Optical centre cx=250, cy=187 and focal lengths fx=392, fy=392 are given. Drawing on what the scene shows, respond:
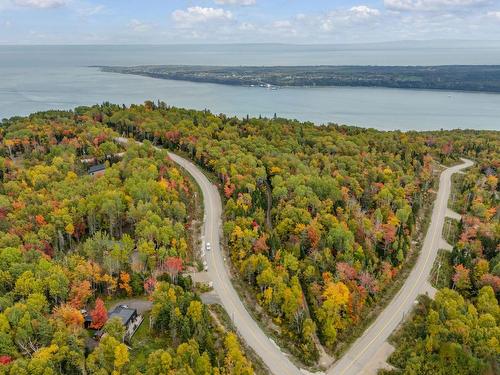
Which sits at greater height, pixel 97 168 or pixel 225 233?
pixel 97 168

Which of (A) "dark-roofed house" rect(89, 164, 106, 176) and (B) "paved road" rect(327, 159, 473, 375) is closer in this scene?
(B) "paved road" rect(327, 159, 473, 375)

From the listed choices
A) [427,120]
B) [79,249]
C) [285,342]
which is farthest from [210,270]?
[427,120]

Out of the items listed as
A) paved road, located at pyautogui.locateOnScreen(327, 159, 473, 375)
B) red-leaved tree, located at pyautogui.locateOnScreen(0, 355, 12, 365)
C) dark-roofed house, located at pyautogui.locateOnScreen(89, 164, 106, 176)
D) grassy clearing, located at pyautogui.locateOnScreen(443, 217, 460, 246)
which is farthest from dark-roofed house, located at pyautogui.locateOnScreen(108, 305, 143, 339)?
grassy clearing, located at pyautogui.locateOnScreen(443, 217, 460, 246)

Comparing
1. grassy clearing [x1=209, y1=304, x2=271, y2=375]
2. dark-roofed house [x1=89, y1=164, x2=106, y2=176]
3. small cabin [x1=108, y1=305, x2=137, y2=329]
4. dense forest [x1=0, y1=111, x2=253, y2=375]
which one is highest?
dark-roofed house [x1=89, y1=164, x2=106, y2=176]

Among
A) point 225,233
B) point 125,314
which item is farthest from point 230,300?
point 225,233

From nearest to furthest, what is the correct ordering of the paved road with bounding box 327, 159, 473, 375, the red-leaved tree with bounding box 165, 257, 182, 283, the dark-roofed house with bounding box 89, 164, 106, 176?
the paved road with bounding box 327, 159, 473, 375, the red-leaved tree with bounding box 165, 257, 182, 283, the dark-roofed house with bounding box 89, 164, 106, 176

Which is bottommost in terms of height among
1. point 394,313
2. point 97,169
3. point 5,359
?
point 394,313

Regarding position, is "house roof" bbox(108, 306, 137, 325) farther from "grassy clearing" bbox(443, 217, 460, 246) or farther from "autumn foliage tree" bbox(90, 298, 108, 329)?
"grassy clearing" bbox(443, 217, 460, 246)

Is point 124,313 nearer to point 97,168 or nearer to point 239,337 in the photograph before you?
point 239,337
